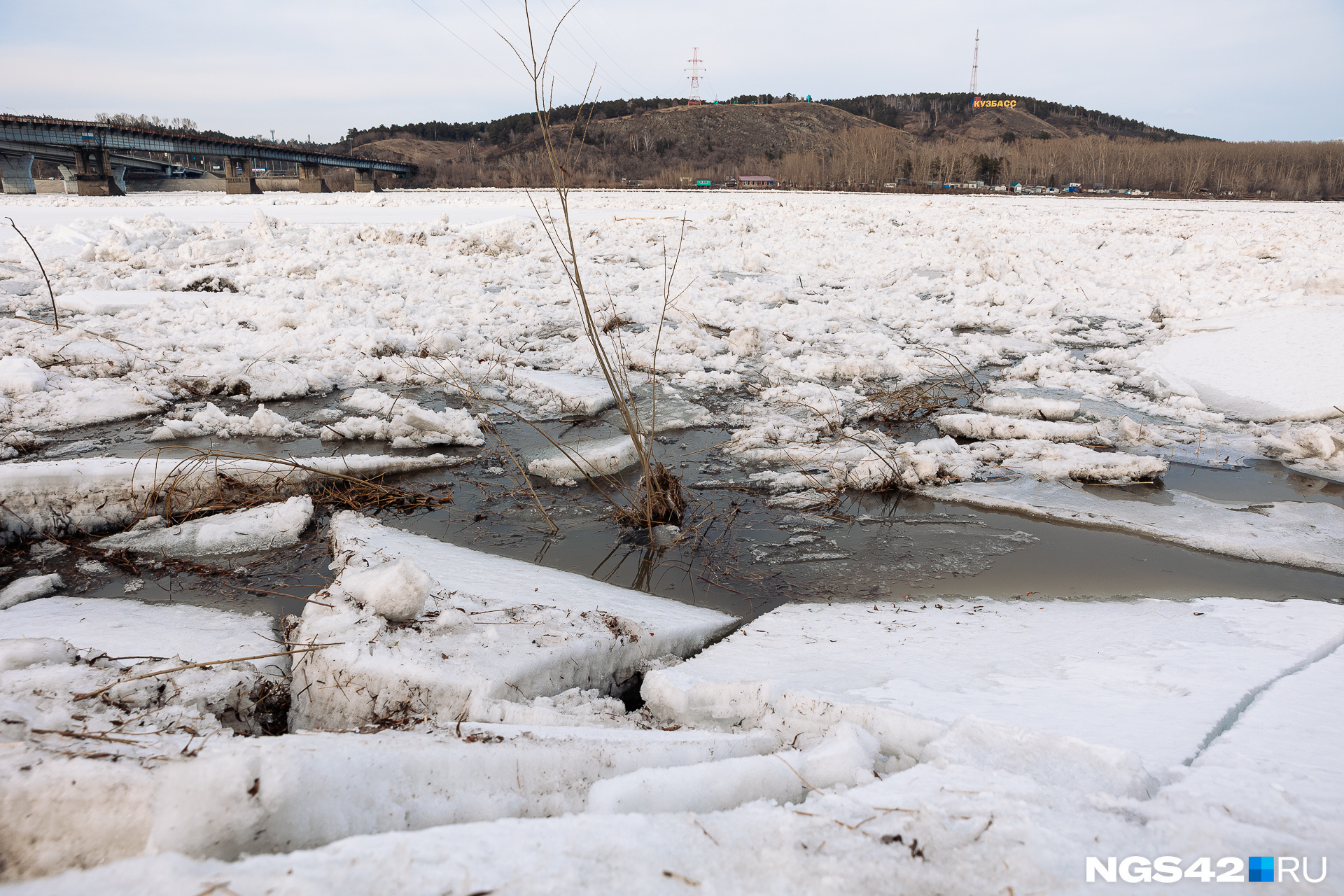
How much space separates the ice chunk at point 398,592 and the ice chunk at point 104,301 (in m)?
5.80

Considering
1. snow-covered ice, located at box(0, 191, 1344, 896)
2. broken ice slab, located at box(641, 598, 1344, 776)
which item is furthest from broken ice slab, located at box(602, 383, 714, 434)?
broken ice slab, located at box(641, 598, 1344, 776)

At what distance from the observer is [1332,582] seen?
8.63 ft

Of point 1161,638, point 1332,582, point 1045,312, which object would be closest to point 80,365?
point 1161,638

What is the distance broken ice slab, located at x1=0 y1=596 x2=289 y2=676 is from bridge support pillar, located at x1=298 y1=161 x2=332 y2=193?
122ft

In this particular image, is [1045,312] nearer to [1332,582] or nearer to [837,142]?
[1332,582]

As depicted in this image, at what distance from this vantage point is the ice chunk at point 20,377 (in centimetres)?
412

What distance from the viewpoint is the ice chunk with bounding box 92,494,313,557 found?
273 cm

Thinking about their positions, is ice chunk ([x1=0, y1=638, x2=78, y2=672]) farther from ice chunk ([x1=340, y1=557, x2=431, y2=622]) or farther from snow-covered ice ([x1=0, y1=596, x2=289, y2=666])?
ice chunk ([x1=340, y1=557, x2=431, y2=622])

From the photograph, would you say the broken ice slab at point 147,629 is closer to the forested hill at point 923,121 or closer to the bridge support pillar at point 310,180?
the bridge support pillar at point 310,180

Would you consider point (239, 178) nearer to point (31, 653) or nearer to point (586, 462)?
point (586, 462)

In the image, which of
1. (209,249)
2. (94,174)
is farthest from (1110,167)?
(94,174)

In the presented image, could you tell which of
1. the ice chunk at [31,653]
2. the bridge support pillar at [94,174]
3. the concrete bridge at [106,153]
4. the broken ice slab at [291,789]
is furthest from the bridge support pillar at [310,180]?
the broken ice slab at [291,789]

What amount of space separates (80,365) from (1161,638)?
633 centimetres

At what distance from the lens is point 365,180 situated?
40.9m
